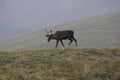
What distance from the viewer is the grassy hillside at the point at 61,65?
19.6 meters

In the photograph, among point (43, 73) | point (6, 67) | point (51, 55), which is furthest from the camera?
point (51, 55)

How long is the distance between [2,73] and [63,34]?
1572cm

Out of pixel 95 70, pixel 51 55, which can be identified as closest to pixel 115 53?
pixel 51 55

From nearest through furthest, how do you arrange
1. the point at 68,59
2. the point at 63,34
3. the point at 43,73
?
1. the point at 43,73
2. the point at 68,59
3. the point at 63,34

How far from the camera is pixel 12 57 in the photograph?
2452 centimetres

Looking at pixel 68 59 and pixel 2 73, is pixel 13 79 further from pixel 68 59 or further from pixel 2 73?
pixel 68 59

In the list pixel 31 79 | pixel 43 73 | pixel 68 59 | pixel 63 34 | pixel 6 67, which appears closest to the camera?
pixel 31 79

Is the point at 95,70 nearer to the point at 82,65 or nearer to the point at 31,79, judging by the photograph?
the point at 82,65

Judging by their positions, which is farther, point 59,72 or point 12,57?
point 12,57

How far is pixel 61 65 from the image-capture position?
869 inches

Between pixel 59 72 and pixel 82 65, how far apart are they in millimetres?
2290

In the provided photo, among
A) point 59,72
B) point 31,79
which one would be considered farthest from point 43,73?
point 31,79

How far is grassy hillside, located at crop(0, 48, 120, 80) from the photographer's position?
64.2 ft

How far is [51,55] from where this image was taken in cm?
2530
